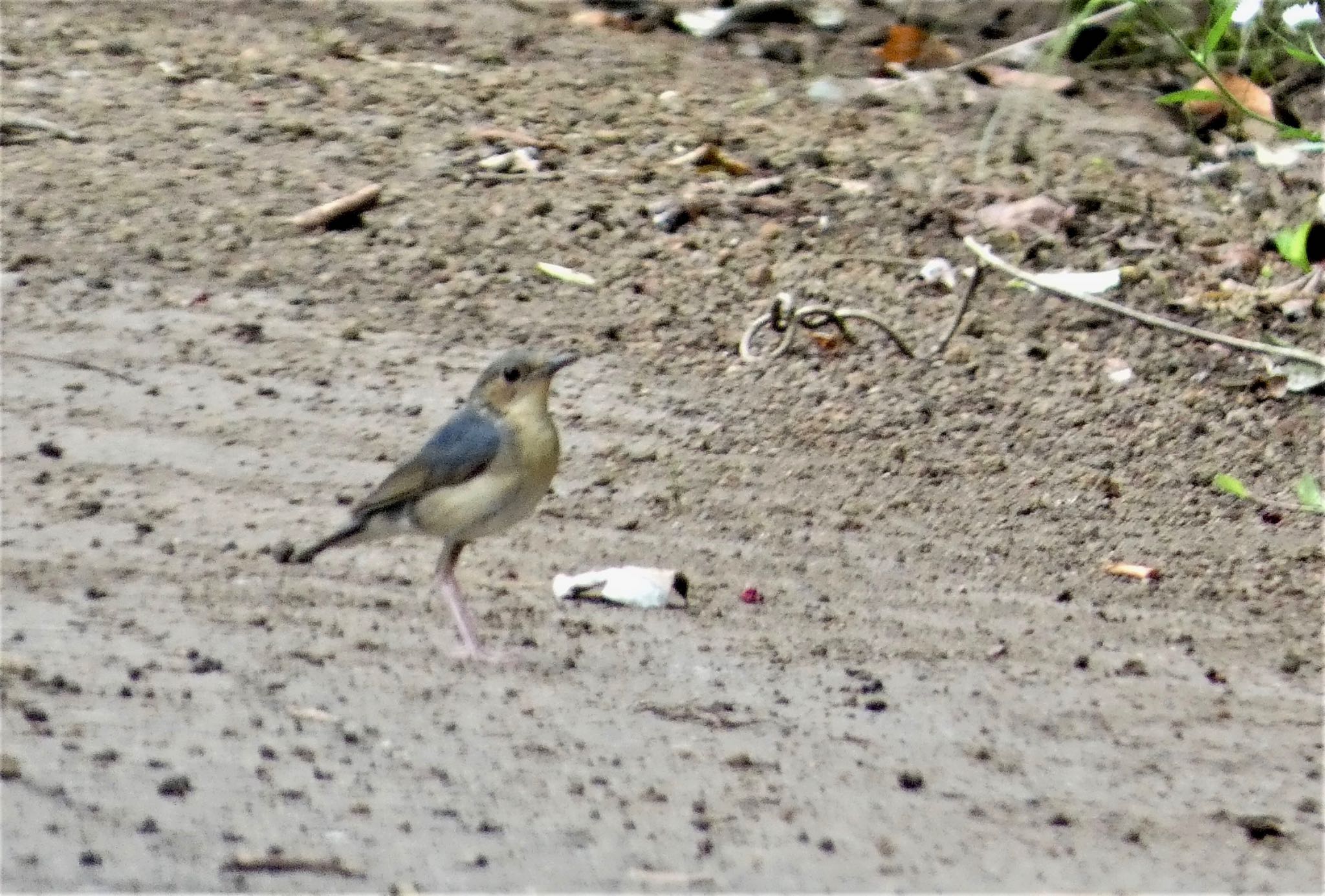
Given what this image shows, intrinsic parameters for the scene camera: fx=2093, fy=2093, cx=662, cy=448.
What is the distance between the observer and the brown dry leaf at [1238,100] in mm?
9680

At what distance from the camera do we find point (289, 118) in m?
9.34

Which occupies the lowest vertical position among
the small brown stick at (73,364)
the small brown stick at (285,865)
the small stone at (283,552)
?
the small brown stick at (73,364)

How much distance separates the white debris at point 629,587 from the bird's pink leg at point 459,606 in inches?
11.9

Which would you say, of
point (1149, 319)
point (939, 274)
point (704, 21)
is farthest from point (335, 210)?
point (1149, 319)

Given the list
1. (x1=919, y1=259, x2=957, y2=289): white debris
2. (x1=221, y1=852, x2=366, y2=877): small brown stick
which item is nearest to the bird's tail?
(x1=221, y1=852, x2=366, y2=877): small brown stick

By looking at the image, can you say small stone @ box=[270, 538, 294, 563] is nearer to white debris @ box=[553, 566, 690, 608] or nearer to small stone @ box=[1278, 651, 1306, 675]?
white debris @ box=[553, 566, 690, 608]

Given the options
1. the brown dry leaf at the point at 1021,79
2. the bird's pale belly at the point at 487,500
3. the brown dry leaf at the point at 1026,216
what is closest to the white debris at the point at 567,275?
the brown dry leaf at the point at 1026,216

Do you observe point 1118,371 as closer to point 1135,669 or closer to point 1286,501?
point 1286,501

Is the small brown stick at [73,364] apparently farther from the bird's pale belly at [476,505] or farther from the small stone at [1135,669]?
the small stone at [1135,669]

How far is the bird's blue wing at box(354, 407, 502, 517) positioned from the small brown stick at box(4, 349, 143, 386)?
1555 millimetres

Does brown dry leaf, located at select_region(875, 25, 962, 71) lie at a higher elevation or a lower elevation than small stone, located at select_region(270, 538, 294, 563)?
higher

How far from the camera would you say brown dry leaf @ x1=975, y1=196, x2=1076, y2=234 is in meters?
8.66

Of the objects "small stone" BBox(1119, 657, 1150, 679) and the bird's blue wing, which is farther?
the bird's blue wing

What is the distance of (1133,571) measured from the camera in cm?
630
